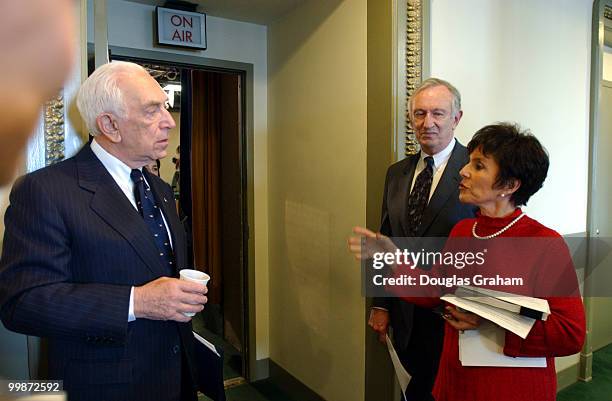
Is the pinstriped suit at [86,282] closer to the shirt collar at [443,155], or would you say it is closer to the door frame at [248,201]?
the shirt collar at [443,155]

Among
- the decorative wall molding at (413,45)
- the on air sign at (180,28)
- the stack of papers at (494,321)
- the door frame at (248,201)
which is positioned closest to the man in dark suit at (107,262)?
the stack of papers at (494,321)

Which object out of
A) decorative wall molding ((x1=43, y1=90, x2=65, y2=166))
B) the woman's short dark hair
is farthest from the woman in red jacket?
decorative wall molding ((x1=43, y1=90, x2=65, y2=166))

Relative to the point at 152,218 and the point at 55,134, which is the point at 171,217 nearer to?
the point at 152,218

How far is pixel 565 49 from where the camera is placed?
8.07 ft

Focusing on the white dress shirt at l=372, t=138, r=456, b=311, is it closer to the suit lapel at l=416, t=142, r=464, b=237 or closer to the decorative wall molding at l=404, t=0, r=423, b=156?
the suit lapel at l=416, t=142, r=464, b=237

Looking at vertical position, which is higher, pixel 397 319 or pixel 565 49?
pixel 565 49

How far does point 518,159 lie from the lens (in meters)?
1.16

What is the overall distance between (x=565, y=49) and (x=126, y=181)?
2538 millimetres

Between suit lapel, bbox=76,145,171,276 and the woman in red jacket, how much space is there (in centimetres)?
85

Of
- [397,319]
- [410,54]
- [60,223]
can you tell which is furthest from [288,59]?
[60,223]

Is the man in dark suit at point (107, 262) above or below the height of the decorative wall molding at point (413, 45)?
below

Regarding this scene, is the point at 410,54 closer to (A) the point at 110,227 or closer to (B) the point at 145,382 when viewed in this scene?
(A) the point at 110,227

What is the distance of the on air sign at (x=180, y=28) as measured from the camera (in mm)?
2387

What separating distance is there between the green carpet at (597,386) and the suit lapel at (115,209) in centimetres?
263
